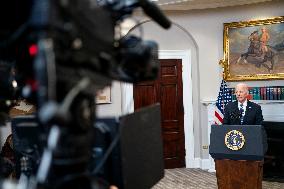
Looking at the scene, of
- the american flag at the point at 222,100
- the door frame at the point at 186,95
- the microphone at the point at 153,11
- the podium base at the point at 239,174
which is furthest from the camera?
the door frame at the point at 186,95

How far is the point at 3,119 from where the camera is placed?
3.96 feet

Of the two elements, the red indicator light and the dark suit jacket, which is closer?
the red indicator light

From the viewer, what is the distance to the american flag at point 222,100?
5.63 m

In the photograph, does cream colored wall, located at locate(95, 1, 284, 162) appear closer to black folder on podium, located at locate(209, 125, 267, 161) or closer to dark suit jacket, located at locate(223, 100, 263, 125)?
dark suit jacket, located at locate(223, 100, 263, 125)

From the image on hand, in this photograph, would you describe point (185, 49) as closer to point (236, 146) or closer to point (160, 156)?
point (236, 146)

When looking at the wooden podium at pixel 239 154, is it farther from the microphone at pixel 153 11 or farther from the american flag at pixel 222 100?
the microphone at pixel 153 11

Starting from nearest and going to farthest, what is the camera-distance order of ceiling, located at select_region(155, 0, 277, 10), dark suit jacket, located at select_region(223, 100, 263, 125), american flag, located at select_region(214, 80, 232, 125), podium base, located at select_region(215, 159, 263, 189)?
1. podium base, located at select_region(215, 159, 263, 189)
2. dark suit jacket, located at select_region(223, 100, 263, 125)
3. ceiling, located at select_region(155, 0, 277, 10)
4. american flag, located at select_region(214, 80, 232, 125)

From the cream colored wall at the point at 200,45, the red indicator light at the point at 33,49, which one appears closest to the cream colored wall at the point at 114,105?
the cream colored wall at the point at 200,45

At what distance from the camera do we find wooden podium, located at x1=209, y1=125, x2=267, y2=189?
3.78 meters

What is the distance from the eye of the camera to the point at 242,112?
4.43 meters

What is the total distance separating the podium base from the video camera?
3218 mm

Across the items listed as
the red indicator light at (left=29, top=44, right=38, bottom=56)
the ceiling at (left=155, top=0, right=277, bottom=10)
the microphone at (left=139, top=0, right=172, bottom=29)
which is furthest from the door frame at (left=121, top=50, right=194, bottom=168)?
the red indicator light at (left=29, top=44, right=38, bottom=56)

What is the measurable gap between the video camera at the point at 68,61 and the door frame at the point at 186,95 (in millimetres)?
5114

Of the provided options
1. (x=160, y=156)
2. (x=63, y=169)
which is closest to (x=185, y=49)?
(x=160, y=156)
